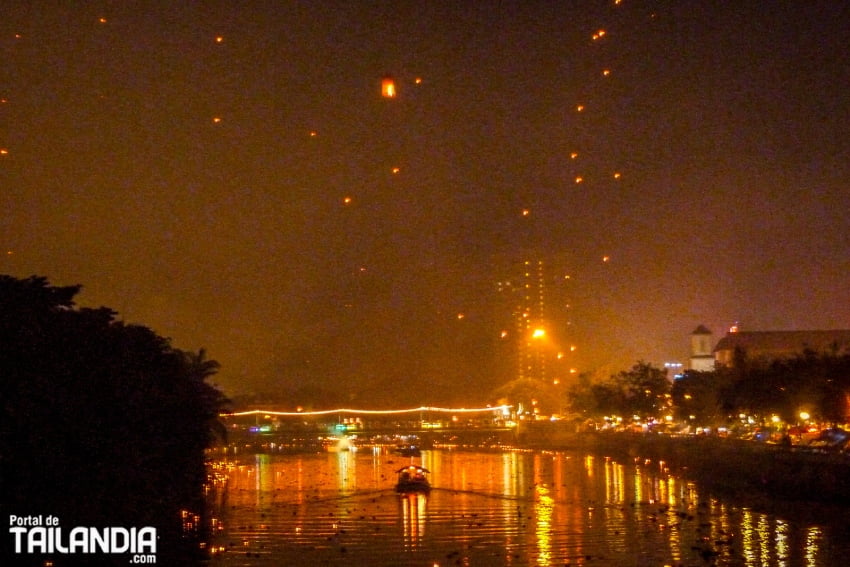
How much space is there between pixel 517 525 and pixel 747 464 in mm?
24241

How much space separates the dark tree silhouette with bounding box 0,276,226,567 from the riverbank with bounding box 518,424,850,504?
2382 centimetres

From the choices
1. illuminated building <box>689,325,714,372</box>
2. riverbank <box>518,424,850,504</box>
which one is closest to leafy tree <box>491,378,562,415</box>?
illuminated building <box>689,325,714,372</box>

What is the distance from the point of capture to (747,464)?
5000 cm

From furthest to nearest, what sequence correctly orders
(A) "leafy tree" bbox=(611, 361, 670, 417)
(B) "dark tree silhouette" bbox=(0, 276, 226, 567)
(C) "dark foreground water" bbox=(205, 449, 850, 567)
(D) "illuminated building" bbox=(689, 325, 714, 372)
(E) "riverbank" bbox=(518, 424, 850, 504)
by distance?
1. (D) "illuminated building" bbox=(689, 325, 714, 372)
2. (A) "leafy tree" bbox=(611, 361, 670, 417)
3. (E) "riverbank" bbox=(518, 424, 850, 504)
4. (C) "dark foreground water" bbox=(205, 449, 850, 567)
5. (B) "dark tree silhouette" bbox=(0, 276, 226, 567)

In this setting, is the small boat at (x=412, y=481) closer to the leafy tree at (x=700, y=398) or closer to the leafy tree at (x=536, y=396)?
the leafy tree at (x=700, y=398)

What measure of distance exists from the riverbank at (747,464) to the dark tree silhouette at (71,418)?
23816 mm

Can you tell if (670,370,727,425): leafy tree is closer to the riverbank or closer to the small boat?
the riverbank

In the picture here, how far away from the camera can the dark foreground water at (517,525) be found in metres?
23.8

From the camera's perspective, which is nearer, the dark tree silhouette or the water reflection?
the dark tree silhouette

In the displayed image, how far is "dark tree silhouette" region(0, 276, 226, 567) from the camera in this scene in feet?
57.4

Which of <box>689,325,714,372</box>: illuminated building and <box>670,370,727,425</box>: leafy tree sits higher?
<box>689,325,714,372</box>: illuminated building

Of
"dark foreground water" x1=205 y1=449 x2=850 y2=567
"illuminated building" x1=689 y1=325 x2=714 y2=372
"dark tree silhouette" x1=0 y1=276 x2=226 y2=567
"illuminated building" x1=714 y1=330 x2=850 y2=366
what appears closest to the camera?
"dark tree silhouette" x1=0 y1=276 x2=226 y2=567

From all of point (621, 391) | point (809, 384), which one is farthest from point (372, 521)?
point (621, 391)

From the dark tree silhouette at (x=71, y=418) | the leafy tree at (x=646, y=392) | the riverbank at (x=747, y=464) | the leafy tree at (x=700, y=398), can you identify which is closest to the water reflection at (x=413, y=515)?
the dark tree silhouette at (x=71, y=418)
